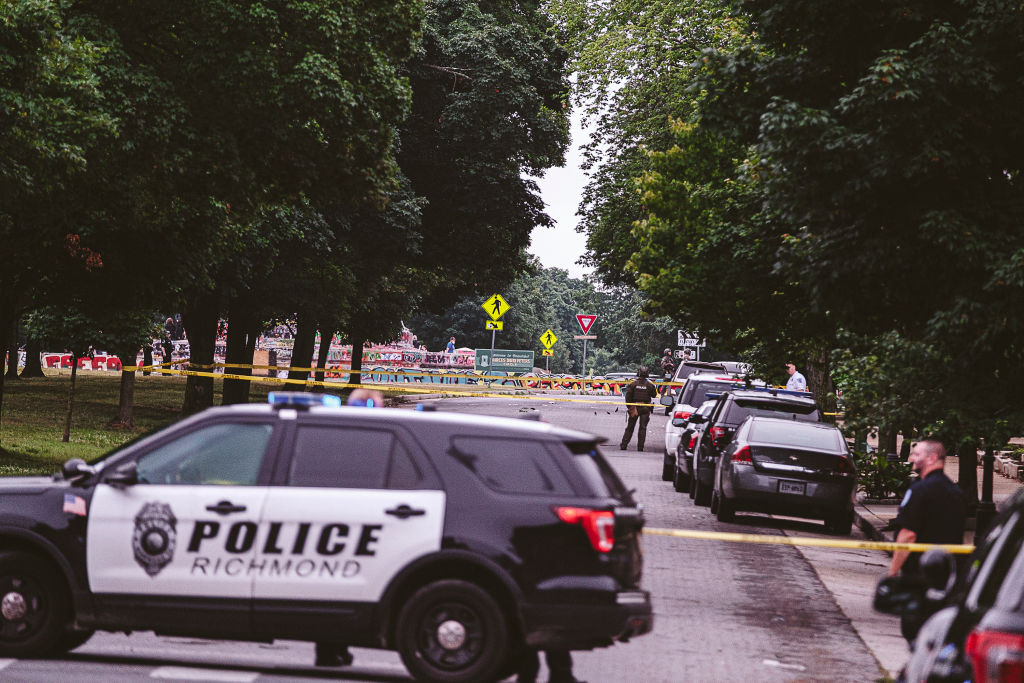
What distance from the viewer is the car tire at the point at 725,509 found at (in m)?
18.2

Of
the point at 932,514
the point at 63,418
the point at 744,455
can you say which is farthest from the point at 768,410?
the point at 63,418

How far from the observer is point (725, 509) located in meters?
18.4

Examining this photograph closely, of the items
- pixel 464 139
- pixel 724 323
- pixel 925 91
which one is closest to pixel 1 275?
pixel 724 323

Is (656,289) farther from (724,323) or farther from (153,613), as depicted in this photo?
(153,613)

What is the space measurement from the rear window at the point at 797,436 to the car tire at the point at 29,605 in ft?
36.4

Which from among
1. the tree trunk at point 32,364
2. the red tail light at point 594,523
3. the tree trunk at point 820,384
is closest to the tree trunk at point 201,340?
the tree trunk at point 820,384

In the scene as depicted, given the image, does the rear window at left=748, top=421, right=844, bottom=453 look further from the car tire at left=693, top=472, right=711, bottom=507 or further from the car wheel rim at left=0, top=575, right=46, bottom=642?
the car wheel rim at left=0, top=575, right=46, bottom=642

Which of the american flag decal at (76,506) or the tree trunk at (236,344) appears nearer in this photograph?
the american flag decal at (76,506)

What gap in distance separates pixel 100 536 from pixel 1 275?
1397 centimetres

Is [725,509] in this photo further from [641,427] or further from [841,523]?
[641,427]

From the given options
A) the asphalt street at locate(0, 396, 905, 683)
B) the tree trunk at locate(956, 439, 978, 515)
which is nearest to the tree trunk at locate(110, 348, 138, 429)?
the asphalt street at locate(0, 396, 905, 683)

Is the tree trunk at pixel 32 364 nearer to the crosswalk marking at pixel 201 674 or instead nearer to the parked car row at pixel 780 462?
the parked car row at pixel 780 462

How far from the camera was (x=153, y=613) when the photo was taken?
8.34 meters

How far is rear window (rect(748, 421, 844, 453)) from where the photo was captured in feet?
59.3
